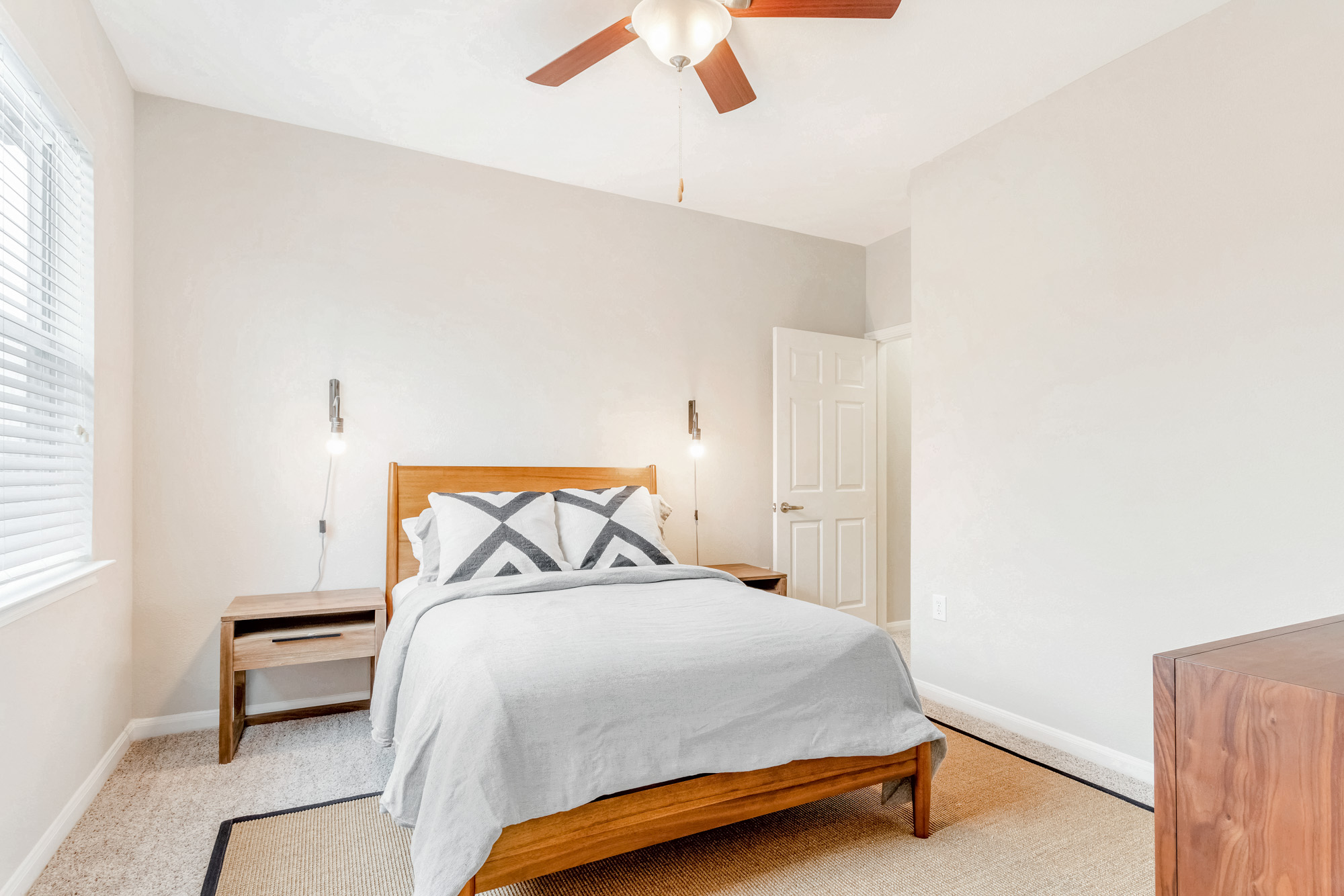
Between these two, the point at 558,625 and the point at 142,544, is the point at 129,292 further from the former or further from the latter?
the point at 558,625

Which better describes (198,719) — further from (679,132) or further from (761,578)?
(679,132)

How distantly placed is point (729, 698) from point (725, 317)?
2.67 meters

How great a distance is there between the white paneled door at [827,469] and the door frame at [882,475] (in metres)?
0.06

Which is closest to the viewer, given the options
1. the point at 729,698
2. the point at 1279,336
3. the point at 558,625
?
the point at 729,698

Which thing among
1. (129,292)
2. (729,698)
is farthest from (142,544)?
(729,698)

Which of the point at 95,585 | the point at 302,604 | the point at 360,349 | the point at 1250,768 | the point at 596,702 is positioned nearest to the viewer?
the point at 1250,768

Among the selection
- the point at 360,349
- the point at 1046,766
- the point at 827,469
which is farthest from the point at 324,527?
the point at 1046,766

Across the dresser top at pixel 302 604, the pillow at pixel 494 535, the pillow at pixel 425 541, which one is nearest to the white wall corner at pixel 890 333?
the pillow at pixel 494 535

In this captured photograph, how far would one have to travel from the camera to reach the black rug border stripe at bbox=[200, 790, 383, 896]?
1.76 m

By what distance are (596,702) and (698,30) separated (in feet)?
5.92

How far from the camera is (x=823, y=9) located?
1856 millimetres

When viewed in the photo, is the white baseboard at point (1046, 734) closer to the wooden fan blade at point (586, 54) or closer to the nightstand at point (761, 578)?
the nightstand at point (761, 578)

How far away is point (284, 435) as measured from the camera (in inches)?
117

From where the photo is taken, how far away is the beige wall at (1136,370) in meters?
2.03
